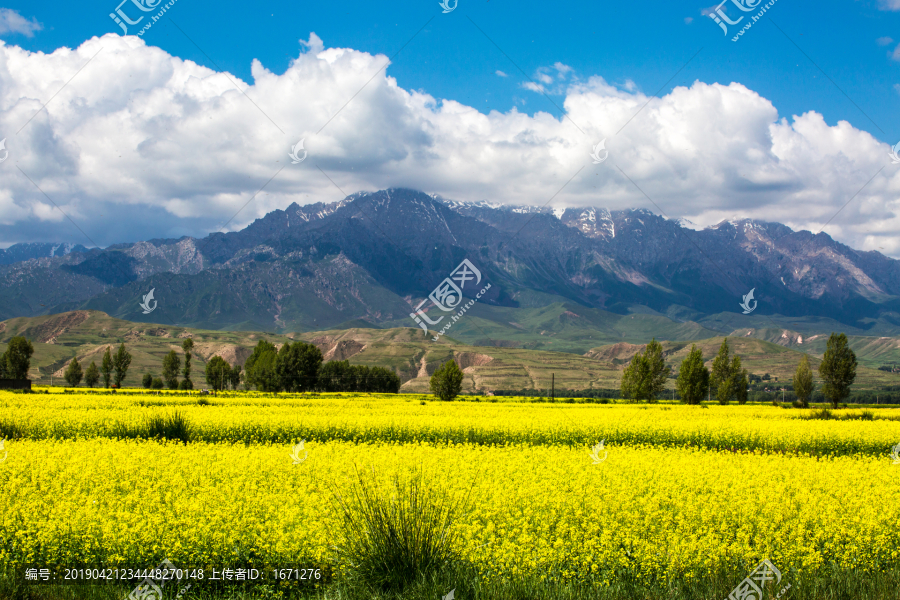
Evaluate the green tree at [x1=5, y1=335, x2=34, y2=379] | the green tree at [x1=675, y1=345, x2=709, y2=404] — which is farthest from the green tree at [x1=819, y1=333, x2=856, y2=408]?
the green tree at [x1=5, y1=335, x2=34, y2=379]

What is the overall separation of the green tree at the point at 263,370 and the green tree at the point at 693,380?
78.4 m

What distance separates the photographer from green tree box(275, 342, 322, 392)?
122000mm

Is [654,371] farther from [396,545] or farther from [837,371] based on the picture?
[396,545]

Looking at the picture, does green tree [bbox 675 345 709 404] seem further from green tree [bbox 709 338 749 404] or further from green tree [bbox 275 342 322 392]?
green tree [bbox 275 342 322 392]

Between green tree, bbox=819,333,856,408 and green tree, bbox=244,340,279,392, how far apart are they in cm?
9760

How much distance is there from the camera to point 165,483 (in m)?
14.8

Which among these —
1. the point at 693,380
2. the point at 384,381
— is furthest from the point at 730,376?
the point at 384,381

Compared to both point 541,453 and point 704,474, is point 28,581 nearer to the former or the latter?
point 541,453

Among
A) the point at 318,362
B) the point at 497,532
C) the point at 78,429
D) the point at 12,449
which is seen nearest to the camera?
the point at 497,532

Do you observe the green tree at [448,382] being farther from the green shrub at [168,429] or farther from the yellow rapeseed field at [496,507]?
the yellow rapeseed field at [496,507]

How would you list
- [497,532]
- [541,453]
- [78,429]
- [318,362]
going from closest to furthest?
[497,532], [541,453], [78,429], [318,362]

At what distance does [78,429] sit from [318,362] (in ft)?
341

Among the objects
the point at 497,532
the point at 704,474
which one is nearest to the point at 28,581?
the point at 497,532

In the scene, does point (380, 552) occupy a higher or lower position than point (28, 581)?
higher
